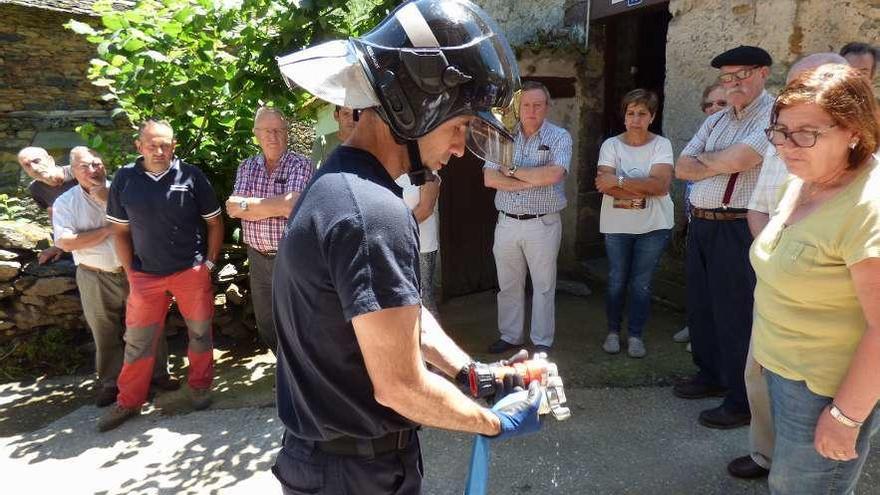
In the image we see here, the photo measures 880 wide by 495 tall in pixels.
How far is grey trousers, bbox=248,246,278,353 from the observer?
4184 mm

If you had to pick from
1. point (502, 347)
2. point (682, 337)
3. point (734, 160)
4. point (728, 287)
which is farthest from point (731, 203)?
point (502, 347)

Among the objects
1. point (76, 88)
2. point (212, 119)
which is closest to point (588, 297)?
point (212, 119)

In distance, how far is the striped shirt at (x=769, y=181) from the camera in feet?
8.75

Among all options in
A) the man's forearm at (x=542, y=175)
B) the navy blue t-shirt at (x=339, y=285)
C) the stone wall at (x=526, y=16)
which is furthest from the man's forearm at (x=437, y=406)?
the stone wall at (x=526, y=16)

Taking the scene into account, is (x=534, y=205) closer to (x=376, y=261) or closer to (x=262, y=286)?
(x=262, y=286)

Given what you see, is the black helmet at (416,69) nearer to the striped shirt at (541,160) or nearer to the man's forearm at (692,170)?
the man's forearm at (692,170)

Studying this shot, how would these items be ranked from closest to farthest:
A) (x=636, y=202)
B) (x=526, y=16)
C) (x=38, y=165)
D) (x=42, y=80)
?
(x=636, y=202)
(x=38, y=165)
(x=526, y=16)
(x=42, y=80)

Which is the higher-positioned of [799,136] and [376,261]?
[799,136]

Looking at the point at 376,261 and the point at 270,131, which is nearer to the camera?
the point at 376,261

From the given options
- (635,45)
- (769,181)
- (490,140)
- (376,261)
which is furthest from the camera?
(635,45)

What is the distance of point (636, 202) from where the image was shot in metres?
4.02

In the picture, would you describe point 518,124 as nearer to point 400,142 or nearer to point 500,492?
point 500,492

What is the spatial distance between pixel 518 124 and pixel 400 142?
117 inches

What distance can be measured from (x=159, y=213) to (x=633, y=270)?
10.9 ft
